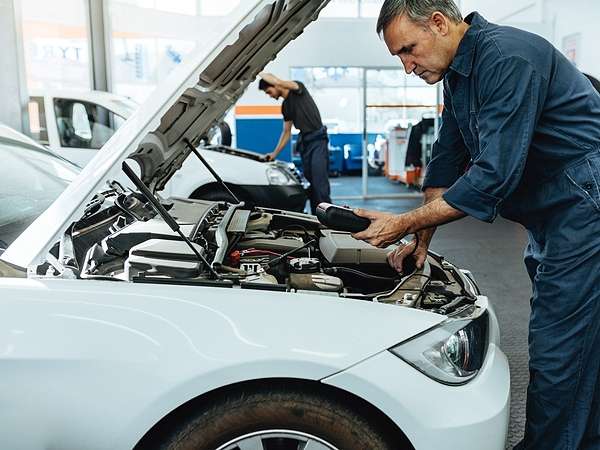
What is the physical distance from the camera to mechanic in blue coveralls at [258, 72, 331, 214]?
618 cm

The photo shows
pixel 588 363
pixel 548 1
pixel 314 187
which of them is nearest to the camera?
pixel 588 363

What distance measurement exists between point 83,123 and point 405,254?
4.48 metres

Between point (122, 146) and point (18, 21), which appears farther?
point (18, 21)

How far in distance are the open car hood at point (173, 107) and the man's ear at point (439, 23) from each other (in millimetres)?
424

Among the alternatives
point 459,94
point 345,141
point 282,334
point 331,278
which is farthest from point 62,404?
point 345,141

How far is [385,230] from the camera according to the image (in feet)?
6.11

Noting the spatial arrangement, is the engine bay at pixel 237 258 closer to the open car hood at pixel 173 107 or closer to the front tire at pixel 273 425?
the open car hood at pixel 173 107

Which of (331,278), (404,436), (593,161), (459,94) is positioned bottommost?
(404,436)

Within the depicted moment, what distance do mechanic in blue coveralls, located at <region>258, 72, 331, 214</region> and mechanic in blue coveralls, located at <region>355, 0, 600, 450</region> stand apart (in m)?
4.37

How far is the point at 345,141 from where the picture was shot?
14.0 meters

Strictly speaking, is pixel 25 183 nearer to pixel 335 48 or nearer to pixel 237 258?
pixel 237 258

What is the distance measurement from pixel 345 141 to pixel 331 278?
40.3ft

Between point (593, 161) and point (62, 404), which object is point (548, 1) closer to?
point (593, 161)

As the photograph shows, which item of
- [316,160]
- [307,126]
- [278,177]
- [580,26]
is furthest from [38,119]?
[580,26]
